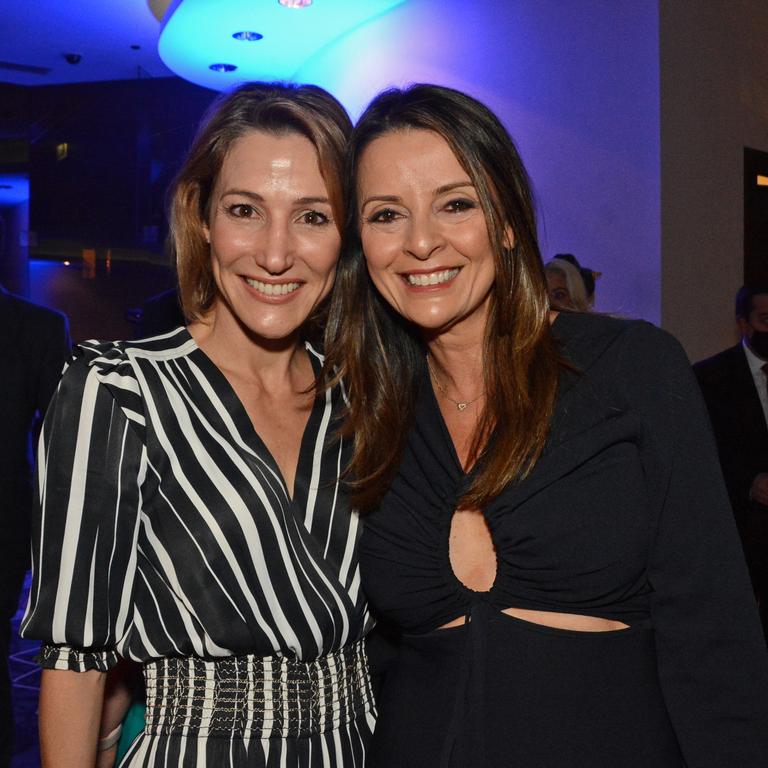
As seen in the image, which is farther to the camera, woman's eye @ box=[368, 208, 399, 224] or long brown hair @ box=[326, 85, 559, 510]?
woman's eye @ box=[368, 208, 399, 224]

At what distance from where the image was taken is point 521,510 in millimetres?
1601

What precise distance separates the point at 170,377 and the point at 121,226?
787 centimetres

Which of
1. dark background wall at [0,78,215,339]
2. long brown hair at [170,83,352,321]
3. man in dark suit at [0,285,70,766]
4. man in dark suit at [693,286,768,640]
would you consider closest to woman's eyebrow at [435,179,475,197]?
long brown hair at [170,83,352,321]

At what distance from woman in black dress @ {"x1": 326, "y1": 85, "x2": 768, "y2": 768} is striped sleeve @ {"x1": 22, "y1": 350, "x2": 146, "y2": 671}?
0.47 meters

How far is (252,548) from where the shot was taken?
1604mm

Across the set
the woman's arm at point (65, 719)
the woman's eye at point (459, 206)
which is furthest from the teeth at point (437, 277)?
the woman's arm at point (65, 719)

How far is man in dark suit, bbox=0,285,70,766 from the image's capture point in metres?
3.20


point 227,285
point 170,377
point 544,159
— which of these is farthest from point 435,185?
point 544,159

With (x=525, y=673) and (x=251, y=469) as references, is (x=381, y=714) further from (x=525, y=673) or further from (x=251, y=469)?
(x=251, y=469)

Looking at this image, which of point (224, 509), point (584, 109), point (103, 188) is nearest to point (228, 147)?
point (224, 509)

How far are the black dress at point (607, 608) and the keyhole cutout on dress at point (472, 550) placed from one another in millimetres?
34

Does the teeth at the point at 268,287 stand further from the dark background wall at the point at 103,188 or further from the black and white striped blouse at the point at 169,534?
the dark background wall at the point at 103,188

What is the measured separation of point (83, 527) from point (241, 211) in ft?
2.32

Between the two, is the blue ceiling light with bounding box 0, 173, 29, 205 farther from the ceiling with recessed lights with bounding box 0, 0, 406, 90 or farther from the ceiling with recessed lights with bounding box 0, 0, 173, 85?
the ceiling with recessed lights with bounding box 0, 0, 406, 90
